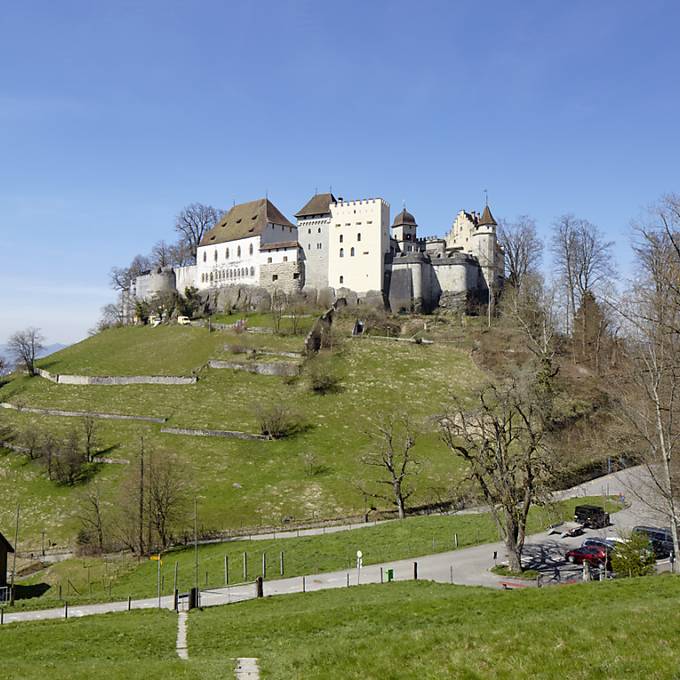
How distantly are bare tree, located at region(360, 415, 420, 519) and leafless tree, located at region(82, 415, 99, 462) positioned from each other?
21299 mm

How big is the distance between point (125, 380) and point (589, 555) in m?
51.5

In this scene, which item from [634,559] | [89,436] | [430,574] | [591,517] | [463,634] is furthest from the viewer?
[89,436]

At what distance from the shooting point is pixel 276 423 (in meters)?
56.7

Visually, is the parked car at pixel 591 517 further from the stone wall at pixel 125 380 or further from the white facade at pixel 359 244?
the white facade at pixel 359 244

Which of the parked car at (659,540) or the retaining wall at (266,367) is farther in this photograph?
the retaining wall at (266,367)

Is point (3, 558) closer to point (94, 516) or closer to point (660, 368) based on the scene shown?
point (94, 516)

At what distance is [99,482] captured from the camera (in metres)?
50.1

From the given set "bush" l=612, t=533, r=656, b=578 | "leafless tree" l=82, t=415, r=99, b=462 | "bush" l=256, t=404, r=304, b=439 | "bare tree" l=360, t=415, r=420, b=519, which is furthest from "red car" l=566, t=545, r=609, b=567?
"leafless tree" l=82, t=415, r=99, b=462

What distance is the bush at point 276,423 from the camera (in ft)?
185

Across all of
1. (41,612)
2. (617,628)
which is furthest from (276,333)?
(617,628)

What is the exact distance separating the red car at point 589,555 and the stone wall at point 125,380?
45.1 m

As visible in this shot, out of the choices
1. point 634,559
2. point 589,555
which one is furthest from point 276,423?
point 634,559

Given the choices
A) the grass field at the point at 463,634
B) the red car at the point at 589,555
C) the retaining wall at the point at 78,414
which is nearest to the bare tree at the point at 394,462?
the red car at the point at 589,555

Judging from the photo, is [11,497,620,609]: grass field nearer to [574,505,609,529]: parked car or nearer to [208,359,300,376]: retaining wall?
[574,505,609,529]: parked car
